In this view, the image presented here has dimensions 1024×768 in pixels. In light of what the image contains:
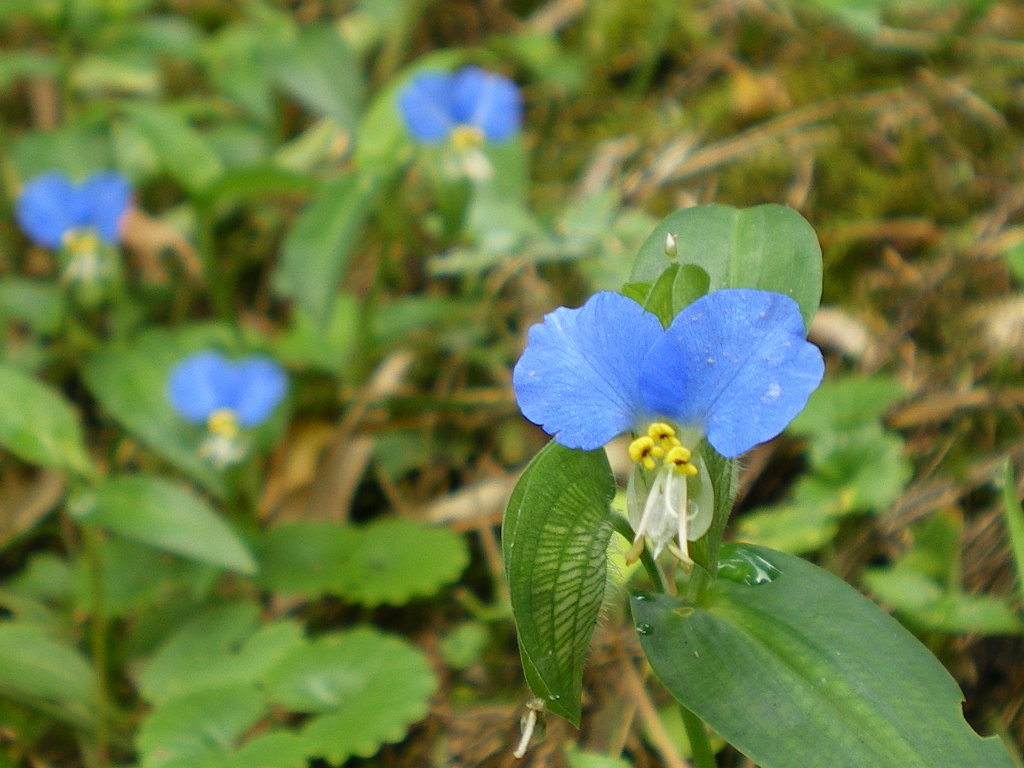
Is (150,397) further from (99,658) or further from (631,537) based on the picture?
(631,537)

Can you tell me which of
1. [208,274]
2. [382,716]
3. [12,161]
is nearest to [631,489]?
[382,716]

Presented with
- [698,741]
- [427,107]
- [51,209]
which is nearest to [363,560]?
[698,741]

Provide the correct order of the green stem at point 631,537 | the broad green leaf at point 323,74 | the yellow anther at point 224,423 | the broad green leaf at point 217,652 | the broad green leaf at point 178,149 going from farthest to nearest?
1. the broad green leaf at point 323,74
2. the broad green leaf at point 178,149
3. the yellow anther at point 224,423
4. the broad green leaf at point 217,652
5. the green stem at point 631,537

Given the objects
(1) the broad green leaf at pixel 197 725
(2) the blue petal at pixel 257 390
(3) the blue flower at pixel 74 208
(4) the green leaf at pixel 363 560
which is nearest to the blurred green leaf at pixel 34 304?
(3) the blue flower at pixel 74 208

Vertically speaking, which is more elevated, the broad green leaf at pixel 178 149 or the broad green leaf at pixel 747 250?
the broad green leaf at pixel 747 250

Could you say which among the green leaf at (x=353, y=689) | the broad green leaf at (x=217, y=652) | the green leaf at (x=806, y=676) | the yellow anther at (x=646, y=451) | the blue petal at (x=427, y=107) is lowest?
the broad green leaf at (x=217, y=652)

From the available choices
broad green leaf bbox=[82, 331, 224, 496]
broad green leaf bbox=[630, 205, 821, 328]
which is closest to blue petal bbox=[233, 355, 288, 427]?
broad green leaf bbox=[82, 331, 224, 496]

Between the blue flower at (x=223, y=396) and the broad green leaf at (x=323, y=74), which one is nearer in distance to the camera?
the blue flower at (x=223, y=396)

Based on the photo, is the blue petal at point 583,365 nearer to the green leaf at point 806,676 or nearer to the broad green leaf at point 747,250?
the broad green leaf at point 747,250

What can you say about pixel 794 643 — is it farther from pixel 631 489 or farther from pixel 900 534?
pixel 900 534
